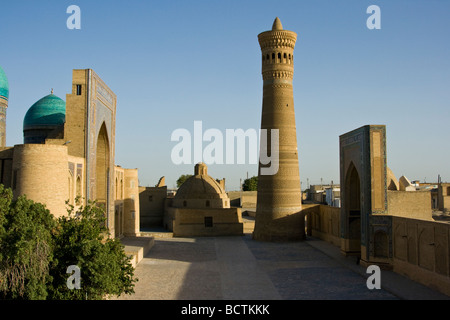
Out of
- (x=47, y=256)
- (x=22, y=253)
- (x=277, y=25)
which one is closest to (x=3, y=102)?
(x=277, y=25)

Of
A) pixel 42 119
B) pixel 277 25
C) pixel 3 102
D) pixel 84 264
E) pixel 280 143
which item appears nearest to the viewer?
pixel 84 264

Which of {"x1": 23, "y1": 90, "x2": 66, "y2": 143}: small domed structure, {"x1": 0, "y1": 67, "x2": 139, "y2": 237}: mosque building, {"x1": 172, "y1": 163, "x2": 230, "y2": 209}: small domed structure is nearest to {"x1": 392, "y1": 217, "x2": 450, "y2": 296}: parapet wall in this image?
{"x1": 0, "y1": 67, "x2": 139, "y2": 237}: mosque building

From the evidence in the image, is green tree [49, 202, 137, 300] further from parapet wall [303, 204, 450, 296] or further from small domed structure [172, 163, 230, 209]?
small domed structure [172, 163, 230, 209]

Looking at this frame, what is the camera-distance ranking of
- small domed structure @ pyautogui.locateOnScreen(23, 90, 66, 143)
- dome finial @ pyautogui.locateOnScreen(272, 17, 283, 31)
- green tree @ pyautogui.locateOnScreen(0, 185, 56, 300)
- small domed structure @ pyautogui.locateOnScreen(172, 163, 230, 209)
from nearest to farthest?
green tree @ pyautogui.locateOnScreen(0, 185, 56, 300)
small domed structure @ pyautogui.locateOnScreen(23, 90, 66, 143)
dome finial @ pyautogui.locateOnScreen(272, 17, 283, 31)
small domed structure @ pyautogui.locateOnScreen(172, 163, 230, 209)

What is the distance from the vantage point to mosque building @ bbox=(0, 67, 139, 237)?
13.4 metres

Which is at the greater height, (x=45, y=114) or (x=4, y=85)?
(x=4, y=85)

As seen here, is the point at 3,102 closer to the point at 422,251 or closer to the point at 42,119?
the point at 42,119

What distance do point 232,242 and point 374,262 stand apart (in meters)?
10.1

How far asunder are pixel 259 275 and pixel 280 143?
10.0m

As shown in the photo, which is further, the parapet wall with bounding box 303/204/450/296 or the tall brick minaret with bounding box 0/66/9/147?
the tall brick minaret with bounding box 0/66/9/147

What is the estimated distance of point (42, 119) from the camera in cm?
2138

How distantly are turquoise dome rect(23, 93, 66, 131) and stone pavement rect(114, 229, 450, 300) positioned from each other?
7.68 m

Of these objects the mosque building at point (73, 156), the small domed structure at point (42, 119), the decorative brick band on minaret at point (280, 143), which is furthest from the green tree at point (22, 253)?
the decorative brick band on minaret at point (280, 143)

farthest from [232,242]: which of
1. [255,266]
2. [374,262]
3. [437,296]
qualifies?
[437,296]
